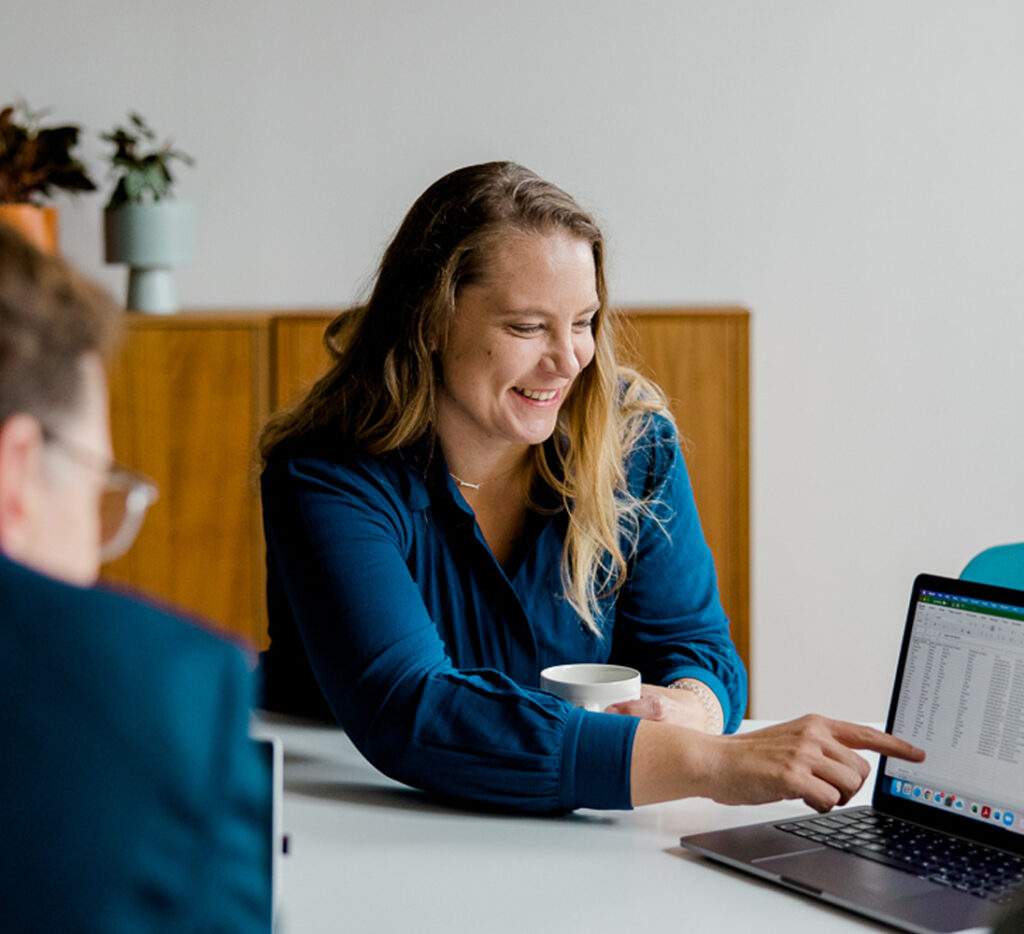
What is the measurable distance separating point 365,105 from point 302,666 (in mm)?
1994

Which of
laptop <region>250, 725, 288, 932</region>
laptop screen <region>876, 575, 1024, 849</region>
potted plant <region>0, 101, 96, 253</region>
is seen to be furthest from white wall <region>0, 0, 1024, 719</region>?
laptop <region>250, 725, 288, 932</region>

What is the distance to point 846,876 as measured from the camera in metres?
1.23

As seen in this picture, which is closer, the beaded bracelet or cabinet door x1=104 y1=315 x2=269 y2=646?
the beaded bracelet

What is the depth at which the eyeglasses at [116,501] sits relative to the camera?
699 mm

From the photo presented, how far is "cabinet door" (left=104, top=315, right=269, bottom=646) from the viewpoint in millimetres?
3156

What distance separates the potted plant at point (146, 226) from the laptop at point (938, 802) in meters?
Result: 2.25

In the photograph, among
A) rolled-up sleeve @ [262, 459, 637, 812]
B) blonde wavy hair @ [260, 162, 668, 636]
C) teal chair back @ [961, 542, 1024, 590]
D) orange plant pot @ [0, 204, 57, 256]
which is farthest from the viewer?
orange plant pot @ [0, 204, 57, 256]

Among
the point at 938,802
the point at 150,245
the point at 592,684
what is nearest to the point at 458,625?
the point at 592,684

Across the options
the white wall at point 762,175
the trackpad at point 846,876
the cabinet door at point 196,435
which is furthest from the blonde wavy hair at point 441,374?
the white wall at point 762,175

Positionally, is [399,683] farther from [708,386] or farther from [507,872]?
[708,386]

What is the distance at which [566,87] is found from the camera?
3.44 meters

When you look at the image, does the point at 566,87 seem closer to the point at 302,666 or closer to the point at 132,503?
the point at 302,666

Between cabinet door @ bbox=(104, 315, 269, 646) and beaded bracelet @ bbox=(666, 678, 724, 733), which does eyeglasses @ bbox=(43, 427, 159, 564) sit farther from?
cabinet door @ bbox=(104, 315, 269, 646)

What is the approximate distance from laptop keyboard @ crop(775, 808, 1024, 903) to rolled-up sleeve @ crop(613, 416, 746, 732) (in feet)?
1.47
